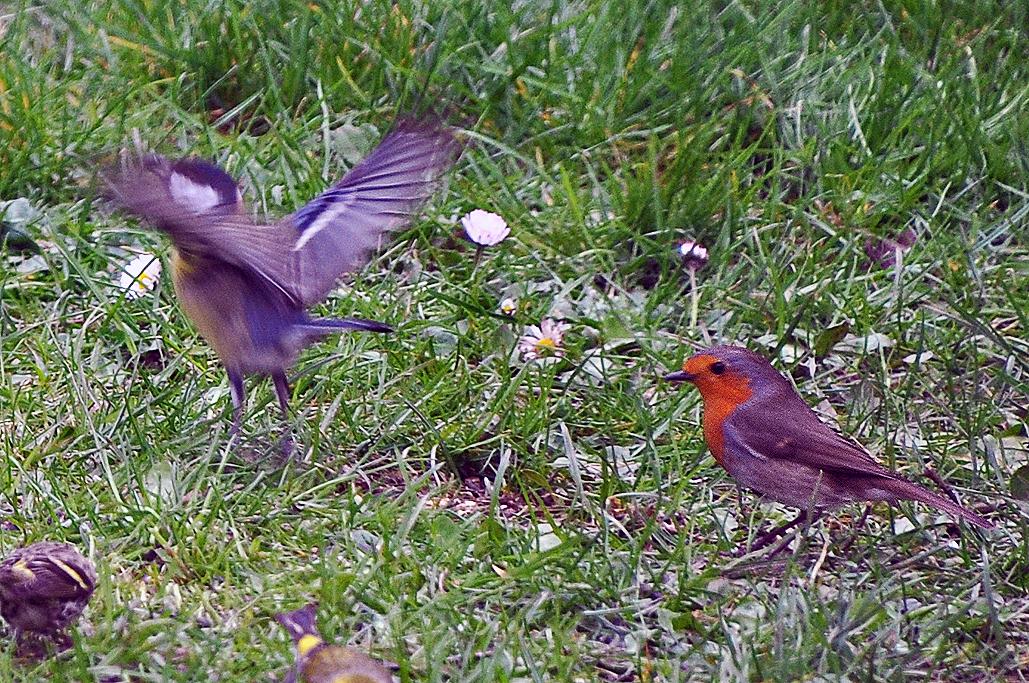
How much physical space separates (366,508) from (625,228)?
1722mm

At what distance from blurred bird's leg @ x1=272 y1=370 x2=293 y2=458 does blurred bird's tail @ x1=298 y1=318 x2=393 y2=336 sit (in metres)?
0.17

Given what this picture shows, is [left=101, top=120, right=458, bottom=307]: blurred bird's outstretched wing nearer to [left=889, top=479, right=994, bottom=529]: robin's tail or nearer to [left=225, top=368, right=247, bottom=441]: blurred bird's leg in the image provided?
[left=225, top=368, right=247, bottom=441]: blurred bird's leg

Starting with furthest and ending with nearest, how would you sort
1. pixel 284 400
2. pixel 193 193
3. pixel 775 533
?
1. pixel 284 400
2. pixel 775 533
3. pixel 193 193

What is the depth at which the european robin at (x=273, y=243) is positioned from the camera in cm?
379

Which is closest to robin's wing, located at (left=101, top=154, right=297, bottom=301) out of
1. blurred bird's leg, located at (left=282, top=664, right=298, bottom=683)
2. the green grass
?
the green grass

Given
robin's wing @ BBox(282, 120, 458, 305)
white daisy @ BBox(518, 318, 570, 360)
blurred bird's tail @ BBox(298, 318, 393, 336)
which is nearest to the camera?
blurred bird's tail @ BBox(298, 318, 393, 336)

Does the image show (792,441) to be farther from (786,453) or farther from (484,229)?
(484,229)

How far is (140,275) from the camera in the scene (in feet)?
16.5

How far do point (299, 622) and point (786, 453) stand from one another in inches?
58.2

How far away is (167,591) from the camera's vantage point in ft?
12.3

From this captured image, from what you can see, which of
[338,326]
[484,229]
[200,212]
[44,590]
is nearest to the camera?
[44,590]

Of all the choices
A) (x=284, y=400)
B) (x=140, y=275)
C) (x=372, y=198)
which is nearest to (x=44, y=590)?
(x=284, y=400)

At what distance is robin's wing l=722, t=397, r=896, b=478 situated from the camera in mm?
4094

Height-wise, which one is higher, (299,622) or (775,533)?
(299,622)
